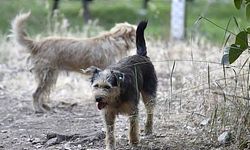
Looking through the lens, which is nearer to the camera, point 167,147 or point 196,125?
point 167,147

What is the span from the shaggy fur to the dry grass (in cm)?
22

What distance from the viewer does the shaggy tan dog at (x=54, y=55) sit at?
9633mm

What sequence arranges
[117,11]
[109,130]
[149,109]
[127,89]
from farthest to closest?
[117,11], [149,109], [109,130], [127,89]

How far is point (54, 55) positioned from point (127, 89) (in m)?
3.32

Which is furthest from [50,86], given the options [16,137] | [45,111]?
[16,137]

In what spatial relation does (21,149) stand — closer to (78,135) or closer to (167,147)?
(78,135)

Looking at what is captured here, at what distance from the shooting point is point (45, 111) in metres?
9.45

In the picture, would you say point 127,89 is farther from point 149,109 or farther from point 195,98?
point 195,98

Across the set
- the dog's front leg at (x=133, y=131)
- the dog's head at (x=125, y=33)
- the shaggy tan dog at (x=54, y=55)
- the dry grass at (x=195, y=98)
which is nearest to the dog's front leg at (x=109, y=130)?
the dog's front leg at (x=133, y=131)

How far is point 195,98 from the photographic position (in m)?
7.70

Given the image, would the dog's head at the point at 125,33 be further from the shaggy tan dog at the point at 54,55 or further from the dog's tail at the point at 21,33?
the dog's tail at the point at 21,33

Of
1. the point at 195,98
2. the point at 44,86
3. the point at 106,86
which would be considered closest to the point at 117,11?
the point at 44,86

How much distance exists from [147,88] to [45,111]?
266 centimetres

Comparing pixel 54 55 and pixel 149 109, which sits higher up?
pixel 54 55
